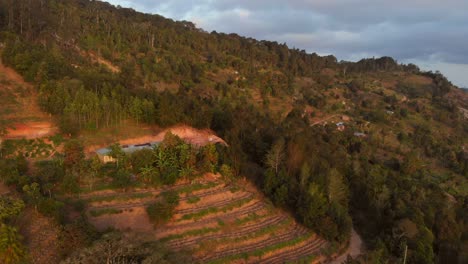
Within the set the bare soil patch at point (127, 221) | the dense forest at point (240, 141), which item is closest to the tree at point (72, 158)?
the dense forest at point (240, 141)

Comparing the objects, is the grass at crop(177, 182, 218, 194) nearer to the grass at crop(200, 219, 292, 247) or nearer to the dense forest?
the dense forest

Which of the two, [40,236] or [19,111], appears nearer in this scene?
[40,236]

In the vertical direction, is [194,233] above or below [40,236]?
below

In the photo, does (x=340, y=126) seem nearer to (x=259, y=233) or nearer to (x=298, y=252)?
(x=298, y=252)

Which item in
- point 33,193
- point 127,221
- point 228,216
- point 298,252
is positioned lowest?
point 298,252

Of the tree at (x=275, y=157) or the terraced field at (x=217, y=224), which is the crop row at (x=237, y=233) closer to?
the terraced field at (x=217, y=224)

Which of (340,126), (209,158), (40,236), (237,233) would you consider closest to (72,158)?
(40,236)
